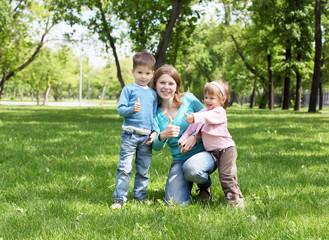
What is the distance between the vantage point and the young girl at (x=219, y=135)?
3.61 m

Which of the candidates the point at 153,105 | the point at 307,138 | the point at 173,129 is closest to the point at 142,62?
the point at 153,105

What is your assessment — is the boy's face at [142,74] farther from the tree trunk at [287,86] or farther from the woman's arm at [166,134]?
the tree trunk at [287,86]

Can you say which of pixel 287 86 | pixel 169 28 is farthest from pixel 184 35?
pixel 287 86

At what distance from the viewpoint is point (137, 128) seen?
12.9 ft

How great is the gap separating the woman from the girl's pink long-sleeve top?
10cm

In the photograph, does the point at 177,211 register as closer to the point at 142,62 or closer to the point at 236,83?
the point at 142,62

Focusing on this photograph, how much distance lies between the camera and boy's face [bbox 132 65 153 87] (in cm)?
393

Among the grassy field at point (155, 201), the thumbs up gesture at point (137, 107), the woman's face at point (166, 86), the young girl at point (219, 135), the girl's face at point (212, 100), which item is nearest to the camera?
the grassy field at point (155, 201)

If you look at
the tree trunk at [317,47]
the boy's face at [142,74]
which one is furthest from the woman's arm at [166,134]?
the tree trunk at [317,47]

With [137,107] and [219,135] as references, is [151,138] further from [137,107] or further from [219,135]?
[219,135]

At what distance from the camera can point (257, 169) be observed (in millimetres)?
5309

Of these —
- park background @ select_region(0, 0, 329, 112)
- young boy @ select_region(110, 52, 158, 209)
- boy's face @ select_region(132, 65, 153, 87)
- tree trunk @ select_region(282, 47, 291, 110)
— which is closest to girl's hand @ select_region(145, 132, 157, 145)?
young boy @ select_region(110, 52, 158, 209)

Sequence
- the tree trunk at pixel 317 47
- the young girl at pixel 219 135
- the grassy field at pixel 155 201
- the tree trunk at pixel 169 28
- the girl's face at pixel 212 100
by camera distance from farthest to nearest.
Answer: the tree trunk at pixel 317 47
the tree trunk at pixel 169 28
the girl's face at pixel 212 100
the young girl at pixel 219 135
the grassy field at pixel 155 201

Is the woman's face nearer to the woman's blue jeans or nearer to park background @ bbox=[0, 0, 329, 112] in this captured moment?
the woman's blue jeans
